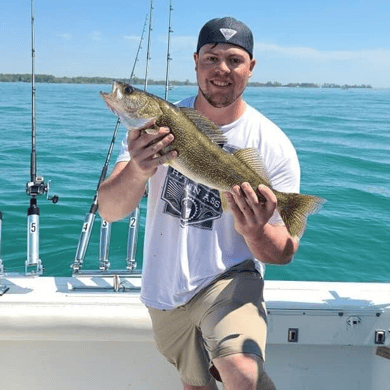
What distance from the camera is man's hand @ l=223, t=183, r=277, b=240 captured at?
235 centimetres

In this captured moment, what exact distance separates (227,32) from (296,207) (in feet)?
3.06

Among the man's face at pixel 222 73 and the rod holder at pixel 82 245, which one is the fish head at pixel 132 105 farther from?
the rod holder at pixel 82 245

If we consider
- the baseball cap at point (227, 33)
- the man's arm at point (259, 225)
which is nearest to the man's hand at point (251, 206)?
the man's arm at point (259, 225)

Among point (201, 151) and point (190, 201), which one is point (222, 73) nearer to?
point (201, 151)

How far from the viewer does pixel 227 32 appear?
2.57 m

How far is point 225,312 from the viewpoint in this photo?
2471 millimetres

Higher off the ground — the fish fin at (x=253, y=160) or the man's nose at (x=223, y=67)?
the man's nose at (x=223, y=67)

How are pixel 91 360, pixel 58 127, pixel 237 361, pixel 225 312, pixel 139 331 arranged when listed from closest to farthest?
1. pixel 237 361
2. pixel 225 312
3. pixel 139 331
4. pixel 91 360
5. pixel 58 127

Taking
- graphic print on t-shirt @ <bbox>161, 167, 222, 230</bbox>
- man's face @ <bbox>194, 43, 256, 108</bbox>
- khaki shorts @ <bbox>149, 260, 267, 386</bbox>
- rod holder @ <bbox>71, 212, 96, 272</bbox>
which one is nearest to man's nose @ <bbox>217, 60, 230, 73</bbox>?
man's face @ <bbox>194, 43, 256, 108</bbox>

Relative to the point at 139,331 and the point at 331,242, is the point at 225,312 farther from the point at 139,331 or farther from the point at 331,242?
the point at 331,242

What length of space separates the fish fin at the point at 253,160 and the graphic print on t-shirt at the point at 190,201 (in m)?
0.30

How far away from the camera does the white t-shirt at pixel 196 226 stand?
2.60 metres

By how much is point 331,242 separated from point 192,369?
5.58 m

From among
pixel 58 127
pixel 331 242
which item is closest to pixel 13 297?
pixel 331 242
